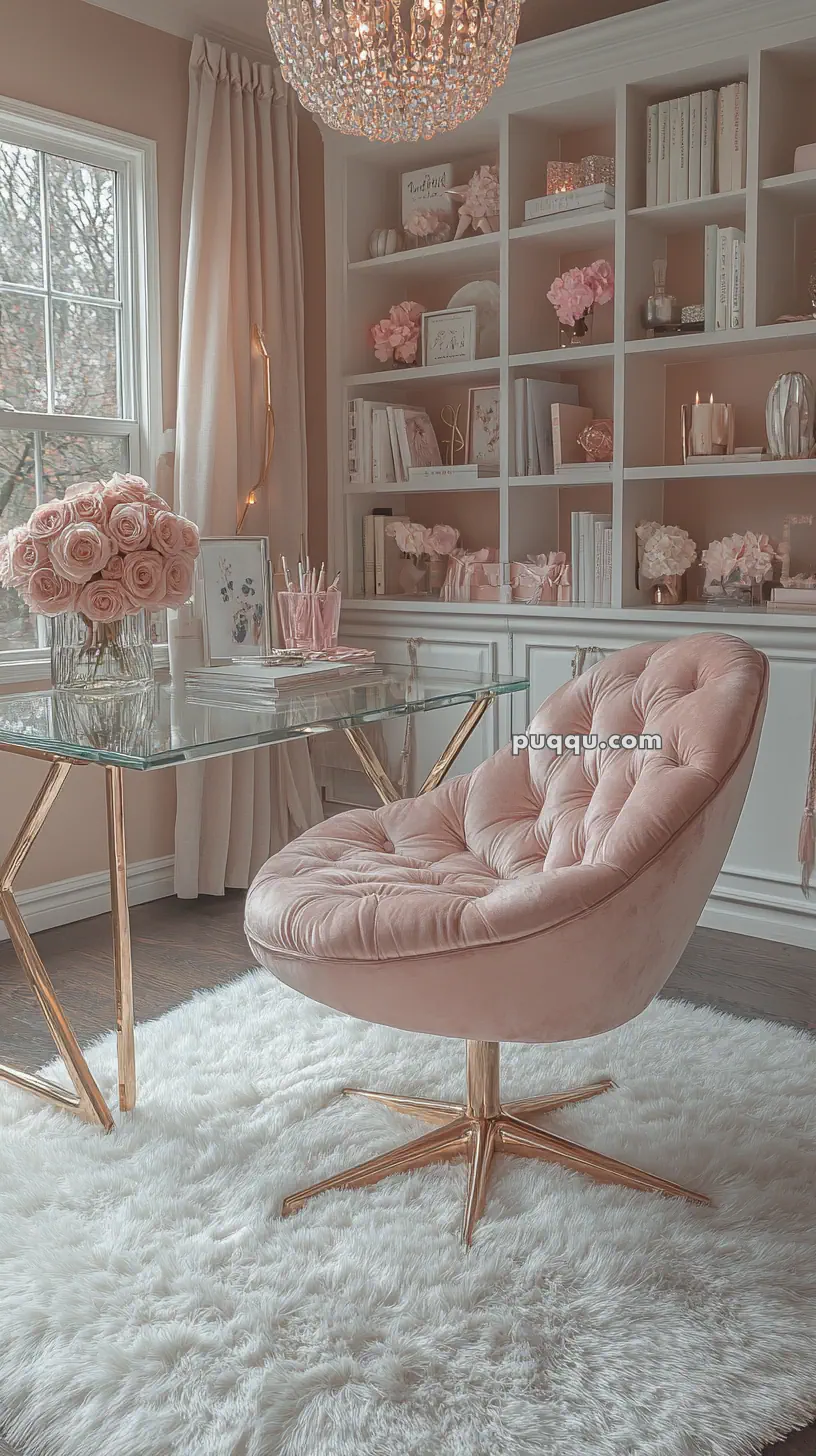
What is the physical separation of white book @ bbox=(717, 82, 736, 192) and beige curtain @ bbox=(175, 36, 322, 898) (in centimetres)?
135

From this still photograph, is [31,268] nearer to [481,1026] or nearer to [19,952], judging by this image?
[19,952]

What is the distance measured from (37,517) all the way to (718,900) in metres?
2.04

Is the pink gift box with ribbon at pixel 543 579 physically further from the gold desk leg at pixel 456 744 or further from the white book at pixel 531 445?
the gold desk leg at pixel 456 744

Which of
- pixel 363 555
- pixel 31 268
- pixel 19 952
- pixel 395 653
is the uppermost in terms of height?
pixel 31 268

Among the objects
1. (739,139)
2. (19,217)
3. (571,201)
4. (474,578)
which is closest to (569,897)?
(474,578)

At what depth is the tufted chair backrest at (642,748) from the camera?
1.82 m

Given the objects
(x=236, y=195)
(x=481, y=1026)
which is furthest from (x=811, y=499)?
(x=481, y=1026)

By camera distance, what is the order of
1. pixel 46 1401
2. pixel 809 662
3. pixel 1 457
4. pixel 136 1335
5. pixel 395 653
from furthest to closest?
pixel 395 653
pixel 1 457
pixel 809 662
pixel 136 1335
pixel 46 1401

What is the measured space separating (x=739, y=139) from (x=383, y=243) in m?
1.22

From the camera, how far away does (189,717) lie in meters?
2.30

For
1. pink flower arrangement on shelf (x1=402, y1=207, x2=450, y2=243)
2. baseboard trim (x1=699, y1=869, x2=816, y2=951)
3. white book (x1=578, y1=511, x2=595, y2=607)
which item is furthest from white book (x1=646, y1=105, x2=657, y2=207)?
baseboard trim (x1=699, y1=869, x2=816, y2=951)

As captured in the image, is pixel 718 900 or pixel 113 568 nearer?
pixel 113 568

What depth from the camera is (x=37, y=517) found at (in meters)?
2.42

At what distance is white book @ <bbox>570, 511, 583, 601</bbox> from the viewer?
11.6 feet
